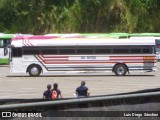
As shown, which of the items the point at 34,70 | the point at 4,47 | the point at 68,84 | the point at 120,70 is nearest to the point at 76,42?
the point at 34,70

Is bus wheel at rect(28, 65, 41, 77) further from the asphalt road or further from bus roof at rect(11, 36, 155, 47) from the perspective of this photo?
bus roof at rect(11, 36, 155, 47)

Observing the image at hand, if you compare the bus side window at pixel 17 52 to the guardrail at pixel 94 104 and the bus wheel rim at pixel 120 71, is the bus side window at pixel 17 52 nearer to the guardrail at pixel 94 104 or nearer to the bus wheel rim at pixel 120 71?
the bus wheel rim at pixel 120 71

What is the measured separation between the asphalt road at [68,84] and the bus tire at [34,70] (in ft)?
1.20

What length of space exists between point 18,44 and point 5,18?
30.7 metres

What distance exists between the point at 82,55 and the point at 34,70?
3331 millimetres

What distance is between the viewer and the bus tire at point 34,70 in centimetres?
3656

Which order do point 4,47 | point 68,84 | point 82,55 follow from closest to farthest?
point 68,84 → point 82,55 → point 4,47

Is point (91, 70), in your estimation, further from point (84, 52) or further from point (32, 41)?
point (32, 41)

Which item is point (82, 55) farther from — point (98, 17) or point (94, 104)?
point (94, 104)

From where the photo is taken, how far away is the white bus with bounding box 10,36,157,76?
36.7m

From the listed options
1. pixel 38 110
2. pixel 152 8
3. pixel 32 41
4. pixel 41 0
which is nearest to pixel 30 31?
pixel 41 0

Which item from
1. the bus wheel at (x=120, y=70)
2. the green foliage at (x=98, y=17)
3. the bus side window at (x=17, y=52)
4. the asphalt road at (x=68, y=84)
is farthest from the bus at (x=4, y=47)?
the bus wheel at (x=120, y=70)

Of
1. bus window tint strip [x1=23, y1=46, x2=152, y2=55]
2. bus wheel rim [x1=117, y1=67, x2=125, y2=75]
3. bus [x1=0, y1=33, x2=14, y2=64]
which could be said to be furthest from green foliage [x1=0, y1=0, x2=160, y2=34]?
bus wheel rim [x1=117, y1=67, x2=125, y2=75]

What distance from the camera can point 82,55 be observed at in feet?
121
